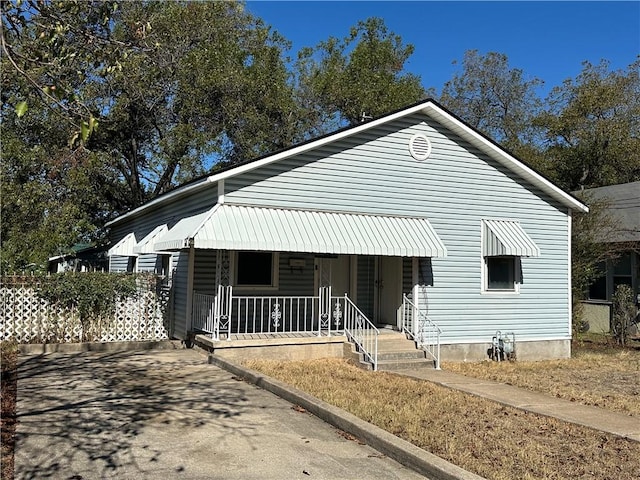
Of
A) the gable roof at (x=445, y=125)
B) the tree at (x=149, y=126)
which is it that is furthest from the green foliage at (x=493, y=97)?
the gable roof at (x=445, y=125)

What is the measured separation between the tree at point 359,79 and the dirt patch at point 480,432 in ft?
68.7

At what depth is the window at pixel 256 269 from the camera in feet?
43.5

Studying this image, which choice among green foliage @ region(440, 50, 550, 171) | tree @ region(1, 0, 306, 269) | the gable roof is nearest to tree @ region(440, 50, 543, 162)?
green foliage @ region(440, 50, 550, 171)

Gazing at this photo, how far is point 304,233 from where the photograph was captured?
11.9 meters

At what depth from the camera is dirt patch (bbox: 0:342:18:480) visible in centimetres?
531

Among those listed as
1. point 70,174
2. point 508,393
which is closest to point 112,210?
point 70,174

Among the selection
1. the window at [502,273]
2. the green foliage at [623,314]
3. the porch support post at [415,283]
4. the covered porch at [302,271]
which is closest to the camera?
the covered porch at [302,271]

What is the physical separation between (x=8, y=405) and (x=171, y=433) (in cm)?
242

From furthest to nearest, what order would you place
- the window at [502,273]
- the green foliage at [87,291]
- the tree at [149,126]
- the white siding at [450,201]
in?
the tree at [149,126] < the window at [502,273] < the white siding at [450,201] < the green foliage at [87,291]

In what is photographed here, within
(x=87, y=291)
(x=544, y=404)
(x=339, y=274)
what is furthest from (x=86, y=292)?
(x=544, y=404)

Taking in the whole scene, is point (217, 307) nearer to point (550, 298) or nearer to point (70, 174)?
point (550, 298)

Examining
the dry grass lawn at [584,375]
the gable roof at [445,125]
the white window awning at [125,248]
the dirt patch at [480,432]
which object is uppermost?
the gable roof at [445,125]

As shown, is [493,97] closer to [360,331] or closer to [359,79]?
[359,79]

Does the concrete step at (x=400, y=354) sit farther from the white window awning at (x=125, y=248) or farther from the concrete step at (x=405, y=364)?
the white window awning at (x=125, y=248)
